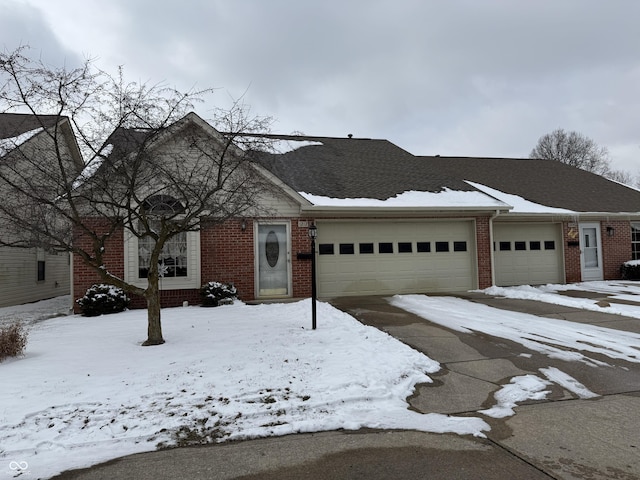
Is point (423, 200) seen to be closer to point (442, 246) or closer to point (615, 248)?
point (442, 246)

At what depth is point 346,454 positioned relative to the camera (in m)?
3.16

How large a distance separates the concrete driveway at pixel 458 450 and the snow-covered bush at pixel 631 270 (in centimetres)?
1182

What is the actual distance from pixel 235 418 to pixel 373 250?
872 centimetres

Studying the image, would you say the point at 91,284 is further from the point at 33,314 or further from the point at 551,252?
the point at 551,252

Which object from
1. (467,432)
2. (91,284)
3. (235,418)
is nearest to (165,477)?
(235,418)

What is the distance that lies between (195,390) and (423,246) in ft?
30.6

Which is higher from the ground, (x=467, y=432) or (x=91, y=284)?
(x=91, y=284)

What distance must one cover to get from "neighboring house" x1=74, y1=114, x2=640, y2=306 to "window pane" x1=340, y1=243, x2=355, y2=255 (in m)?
0.03

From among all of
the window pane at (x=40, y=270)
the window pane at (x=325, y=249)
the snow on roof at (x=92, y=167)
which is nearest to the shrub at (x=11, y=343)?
the snow on roof at (x=92, y=167)

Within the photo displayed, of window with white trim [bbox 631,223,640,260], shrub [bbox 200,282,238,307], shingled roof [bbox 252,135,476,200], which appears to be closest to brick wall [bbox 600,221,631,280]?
window with white trim [bbox 631,223,640,260]

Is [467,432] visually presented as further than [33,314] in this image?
No

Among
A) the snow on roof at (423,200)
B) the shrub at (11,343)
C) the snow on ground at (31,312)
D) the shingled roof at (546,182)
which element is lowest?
the snow on ground at (31,312)

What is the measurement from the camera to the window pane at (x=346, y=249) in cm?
1186

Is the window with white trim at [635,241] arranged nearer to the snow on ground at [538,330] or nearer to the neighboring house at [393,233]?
the neighboring house at [393,233]
